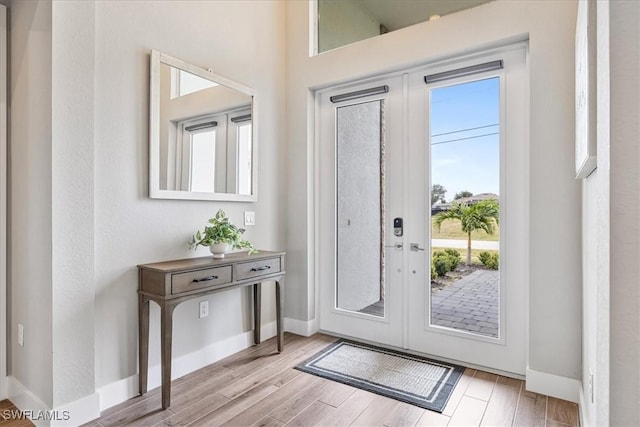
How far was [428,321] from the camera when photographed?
285cm

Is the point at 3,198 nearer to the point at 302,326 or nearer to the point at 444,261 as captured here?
the point at 302,326

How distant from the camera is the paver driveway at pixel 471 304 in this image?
2615mm

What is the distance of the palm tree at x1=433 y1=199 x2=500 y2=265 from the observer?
2617 mm

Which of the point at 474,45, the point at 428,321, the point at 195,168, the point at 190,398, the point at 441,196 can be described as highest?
the point at 474,45

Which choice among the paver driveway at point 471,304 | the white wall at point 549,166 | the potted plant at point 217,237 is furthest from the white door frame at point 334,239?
the potted plant at point 217,237

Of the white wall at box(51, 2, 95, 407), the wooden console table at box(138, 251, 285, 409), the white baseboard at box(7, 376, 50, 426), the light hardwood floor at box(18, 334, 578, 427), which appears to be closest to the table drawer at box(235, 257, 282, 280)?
the wooden console table at box(138, 251, 285, 409)

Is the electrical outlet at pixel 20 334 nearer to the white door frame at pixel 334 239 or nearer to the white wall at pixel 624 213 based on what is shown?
the white door frame at pixel 334 239

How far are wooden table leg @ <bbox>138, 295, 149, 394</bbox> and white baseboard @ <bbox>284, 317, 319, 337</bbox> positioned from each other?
143 centimetres

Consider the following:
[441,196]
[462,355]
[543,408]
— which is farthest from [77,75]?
[543,408]

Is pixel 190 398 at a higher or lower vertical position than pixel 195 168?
lower

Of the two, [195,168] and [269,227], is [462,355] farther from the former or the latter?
[195,168]

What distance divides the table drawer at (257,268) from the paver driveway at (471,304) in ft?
4.23

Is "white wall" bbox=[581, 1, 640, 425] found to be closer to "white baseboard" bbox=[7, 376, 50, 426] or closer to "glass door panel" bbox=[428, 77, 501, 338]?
"glass door panel" bbox=[428, 77, 501, 338]

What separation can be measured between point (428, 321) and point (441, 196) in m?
1.00
